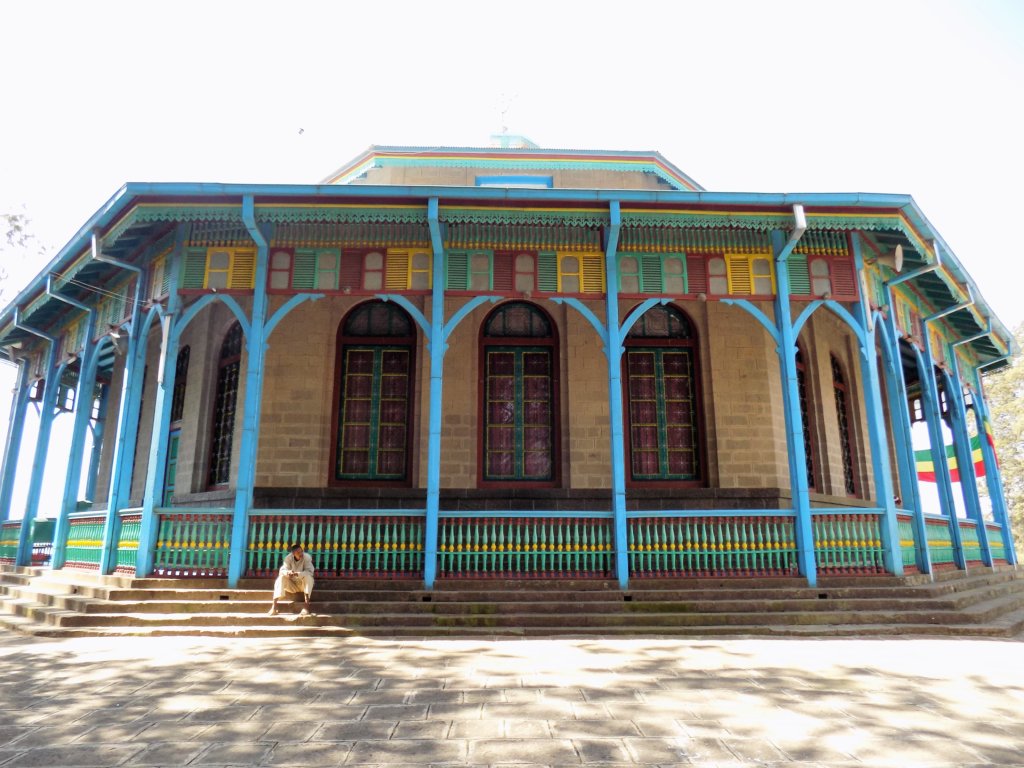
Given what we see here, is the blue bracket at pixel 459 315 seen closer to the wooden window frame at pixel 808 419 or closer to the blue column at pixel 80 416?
the wooden window frame at pixel 808 419

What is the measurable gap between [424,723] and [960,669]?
167 inches

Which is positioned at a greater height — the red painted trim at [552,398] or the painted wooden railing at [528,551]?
the red painted trim at [552,398]

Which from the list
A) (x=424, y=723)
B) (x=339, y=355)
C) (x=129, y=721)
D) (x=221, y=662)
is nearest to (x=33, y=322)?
(x=339, y=355)

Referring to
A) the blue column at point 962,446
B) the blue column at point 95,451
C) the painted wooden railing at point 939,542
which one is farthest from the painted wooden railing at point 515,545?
the blue column at point 95,451

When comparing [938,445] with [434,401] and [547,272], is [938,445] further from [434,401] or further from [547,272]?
[434,401]

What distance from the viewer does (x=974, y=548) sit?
1107cm

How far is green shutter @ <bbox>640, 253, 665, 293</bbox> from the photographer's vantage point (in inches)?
342

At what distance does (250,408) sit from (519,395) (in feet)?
12.7

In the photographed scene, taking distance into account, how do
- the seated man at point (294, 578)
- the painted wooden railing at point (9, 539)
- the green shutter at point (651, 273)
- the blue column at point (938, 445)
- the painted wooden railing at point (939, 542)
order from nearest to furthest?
the seated man at point (294, 578)
the green shutter at point (651, 273)
the painted wooden railing at point (939, 542)
the blue column at point (938, 445)
the painted wooden railing at point (9, 539)

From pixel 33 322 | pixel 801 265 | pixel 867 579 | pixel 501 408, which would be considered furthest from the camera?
pixel 33 322

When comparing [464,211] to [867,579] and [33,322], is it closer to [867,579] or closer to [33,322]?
[867,579]

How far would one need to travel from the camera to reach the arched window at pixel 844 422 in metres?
11.7

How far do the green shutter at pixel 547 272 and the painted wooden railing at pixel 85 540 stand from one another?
6.23m

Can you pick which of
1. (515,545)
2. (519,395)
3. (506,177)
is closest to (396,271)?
(519,395)
